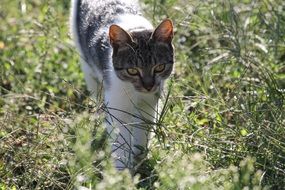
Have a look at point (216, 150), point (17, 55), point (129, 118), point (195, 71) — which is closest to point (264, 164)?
point (216, 150)

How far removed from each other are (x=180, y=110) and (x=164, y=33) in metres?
0.53

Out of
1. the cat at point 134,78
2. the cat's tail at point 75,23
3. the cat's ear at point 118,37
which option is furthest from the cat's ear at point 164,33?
the cat's tail at point 75,23

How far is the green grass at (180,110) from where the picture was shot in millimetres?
3510

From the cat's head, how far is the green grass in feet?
0.48

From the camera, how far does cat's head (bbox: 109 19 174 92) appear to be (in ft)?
14.3

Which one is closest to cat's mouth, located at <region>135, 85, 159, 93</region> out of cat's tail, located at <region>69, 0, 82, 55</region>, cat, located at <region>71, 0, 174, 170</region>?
cat, located at <region>71, 0, 174, 170</region>

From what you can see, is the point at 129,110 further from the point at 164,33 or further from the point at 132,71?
the point at 164,33

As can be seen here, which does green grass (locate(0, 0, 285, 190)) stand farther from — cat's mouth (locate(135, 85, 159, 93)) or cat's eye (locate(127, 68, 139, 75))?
cat's eye (locate(127, 68, 139, 75))

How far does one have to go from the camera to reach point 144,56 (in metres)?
4.38

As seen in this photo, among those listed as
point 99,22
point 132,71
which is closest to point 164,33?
point 132,71

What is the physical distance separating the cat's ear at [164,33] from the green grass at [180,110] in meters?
0.29

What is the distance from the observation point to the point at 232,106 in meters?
4.39

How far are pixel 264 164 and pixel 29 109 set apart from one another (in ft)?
6.61

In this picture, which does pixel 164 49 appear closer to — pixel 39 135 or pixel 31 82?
pixel 39 135
